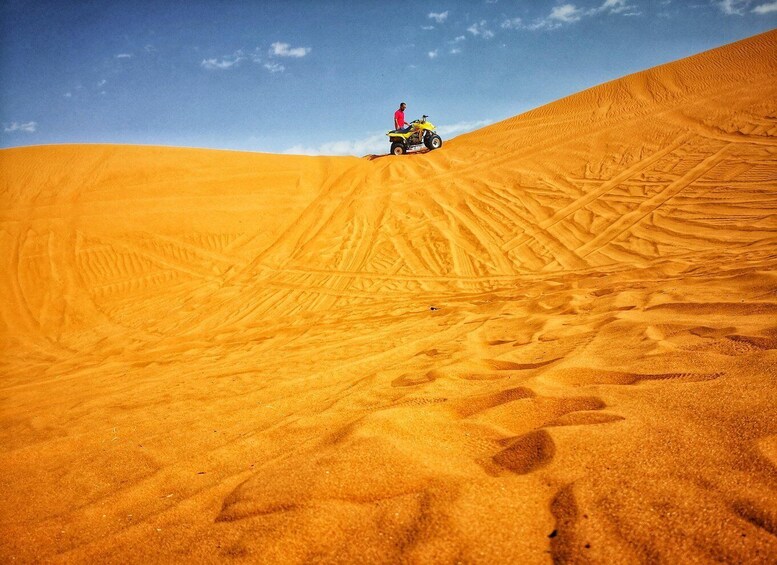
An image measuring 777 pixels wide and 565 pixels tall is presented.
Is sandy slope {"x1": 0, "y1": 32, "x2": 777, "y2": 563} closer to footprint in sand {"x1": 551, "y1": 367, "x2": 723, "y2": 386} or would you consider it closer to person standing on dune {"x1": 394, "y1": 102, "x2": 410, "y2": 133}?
footprint in sand {"x1": 551, "y1": 367, "x2": 723, "y2": 386}

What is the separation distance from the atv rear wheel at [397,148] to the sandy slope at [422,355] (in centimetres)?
340

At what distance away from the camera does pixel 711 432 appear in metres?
1.77

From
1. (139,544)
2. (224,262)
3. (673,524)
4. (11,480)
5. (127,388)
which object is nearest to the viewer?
(673,524)

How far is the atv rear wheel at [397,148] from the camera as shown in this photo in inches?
651

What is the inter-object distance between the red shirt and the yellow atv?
0.26 meters

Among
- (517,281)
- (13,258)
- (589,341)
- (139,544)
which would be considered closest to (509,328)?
(589,341)

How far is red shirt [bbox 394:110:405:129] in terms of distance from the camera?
53.5 feet

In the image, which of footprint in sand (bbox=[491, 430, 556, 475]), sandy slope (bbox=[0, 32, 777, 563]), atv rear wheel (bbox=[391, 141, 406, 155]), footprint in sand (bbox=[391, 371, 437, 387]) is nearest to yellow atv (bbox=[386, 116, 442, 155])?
atv rear wheel (bbox=[391, 141, 406, 155])

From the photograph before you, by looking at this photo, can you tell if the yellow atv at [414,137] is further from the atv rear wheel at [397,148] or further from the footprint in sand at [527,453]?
the footprint in sand at [527,453]

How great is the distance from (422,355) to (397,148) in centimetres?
1373

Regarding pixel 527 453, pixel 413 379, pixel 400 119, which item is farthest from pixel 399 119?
pixel 527 453

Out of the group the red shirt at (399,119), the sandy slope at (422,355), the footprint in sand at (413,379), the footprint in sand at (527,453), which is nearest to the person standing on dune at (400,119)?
the red shirt at (399,119)

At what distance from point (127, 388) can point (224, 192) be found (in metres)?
9.66

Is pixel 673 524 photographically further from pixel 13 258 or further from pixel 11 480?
pixel 13 258
